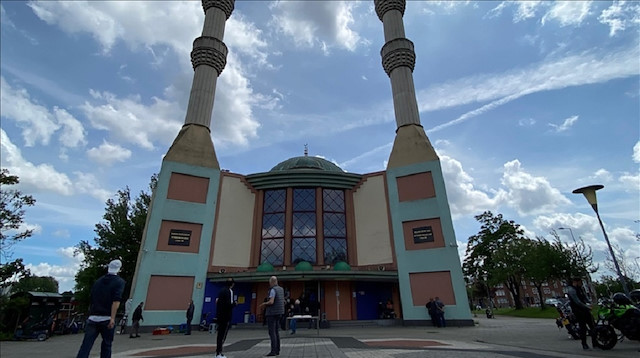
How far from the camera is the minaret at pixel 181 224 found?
19.7 meters

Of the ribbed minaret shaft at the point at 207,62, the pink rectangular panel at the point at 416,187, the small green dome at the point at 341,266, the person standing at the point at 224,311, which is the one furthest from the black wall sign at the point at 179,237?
the person standing at the point at 224,311

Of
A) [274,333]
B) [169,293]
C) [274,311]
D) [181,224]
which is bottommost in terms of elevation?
[274,333]

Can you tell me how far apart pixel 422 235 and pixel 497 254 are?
18.8 meters

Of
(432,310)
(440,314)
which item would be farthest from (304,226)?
(440,314)

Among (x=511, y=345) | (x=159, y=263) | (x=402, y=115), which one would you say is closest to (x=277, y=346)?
(x=511, y=345)

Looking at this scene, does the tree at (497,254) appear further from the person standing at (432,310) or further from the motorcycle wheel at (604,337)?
the motorcycle wheel at (604,337)

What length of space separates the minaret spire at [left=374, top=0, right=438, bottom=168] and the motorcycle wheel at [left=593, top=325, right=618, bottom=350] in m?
16.7

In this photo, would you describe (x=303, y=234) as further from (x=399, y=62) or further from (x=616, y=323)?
(x=616, y=323)

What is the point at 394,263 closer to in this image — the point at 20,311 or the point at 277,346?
the point at 277,346

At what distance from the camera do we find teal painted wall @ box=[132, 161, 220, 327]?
63.8 ft

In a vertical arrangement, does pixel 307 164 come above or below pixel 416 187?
above

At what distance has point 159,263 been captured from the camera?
20312 mm

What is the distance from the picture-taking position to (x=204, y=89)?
27203mm

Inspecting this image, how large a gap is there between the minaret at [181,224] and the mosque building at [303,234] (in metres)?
0.06
